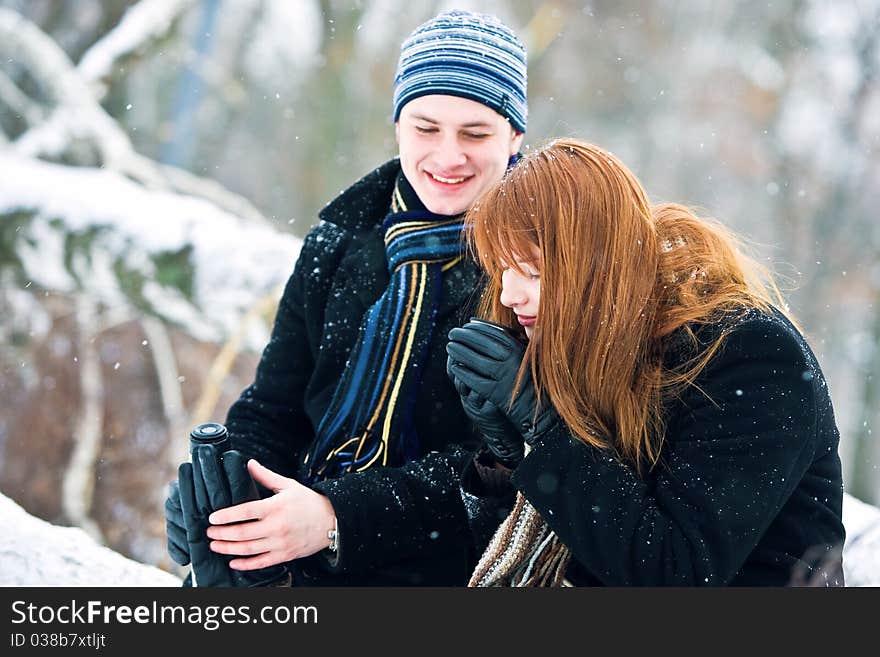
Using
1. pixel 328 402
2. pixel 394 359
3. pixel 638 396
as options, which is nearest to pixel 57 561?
pixel 328 402

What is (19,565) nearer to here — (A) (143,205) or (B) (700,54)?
(A) (143,205)

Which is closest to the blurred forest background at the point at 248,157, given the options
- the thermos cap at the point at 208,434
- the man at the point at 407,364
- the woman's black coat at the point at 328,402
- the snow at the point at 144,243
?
the snow at the point at 144,243

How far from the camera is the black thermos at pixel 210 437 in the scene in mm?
1656

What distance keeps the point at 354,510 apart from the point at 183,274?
1.99 m

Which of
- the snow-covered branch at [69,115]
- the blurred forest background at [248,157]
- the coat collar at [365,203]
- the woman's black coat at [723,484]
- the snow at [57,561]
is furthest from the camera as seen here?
the snow-covered branch at [69,115]

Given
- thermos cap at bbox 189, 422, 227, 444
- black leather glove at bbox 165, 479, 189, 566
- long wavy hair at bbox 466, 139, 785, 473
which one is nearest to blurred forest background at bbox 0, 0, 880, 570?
black leather glove at bbox 165, 479, 189, 566

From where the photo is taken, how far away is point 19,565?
2.01 meters

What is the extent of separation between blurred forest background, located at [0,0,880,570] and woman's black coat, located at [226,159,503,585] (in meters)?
1.48

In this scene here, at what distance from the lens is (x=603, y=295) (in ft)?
4.91

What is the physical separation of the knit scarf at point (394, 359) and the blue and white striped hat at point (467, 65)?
0.26m

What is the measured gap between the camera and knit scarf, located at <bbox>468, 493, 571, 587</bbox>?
160 cm

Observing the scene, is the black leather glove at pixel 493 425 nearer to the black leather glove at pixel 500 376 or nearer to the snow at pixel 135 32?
the black leather glove at pixel 500 376

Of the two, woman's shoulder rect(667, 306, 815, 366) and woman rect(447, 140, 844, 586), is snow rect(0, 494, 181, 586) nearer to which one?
woman rect(447, 140, 844, 586)

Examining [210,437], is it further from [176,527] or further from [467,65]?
[467,65]
